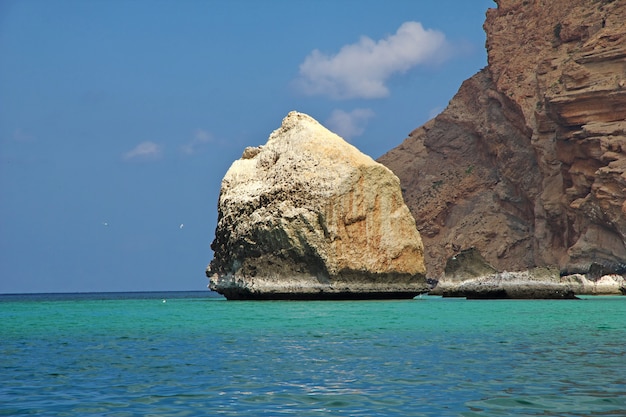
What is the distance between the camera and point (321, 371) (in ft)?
46.3

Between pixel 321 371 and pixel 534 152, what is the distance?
77.6 m

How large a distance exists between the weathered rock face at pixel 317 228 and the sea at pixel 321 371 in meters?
21.4

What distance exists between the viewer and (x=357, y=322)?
89.2ft

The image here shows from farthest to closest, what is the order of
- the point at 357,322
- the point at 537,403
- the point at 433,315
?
the point at 433,315, the point at 357,322, the point at 537,403

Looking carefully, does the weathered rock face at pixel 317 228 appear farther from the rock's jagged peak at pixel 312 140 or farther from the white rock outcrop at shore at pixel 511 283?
the white rock outcrop at shore at pixel 511 283

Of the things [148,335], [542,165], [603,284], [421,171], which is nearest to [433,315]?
[148,335]

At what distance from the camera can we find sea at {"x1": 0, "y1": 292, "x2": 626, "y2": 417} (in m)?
10.6

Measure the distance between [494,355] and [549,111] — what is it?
211ft

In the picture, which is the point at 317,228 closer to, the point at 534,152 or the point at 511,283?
the point at 511,283

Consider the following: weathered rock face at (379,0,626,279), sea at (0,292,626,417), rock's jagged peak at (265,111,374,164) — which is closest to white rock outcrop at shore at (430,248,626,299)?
weathered rock face at (379,0,626,279)

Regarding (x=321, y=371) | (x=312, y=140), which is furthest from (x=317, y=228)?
(x=321, y=371)

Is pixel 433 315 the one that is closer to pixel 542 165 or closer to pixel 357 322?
pixel 357 322

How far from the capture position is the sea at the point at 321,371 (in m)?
10.6

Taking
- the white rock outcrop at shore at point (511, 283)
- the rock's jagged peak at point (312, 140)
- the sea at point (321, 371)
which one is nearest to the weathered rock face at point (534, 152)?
the white rock outcrop at shore at point (511, 283)
